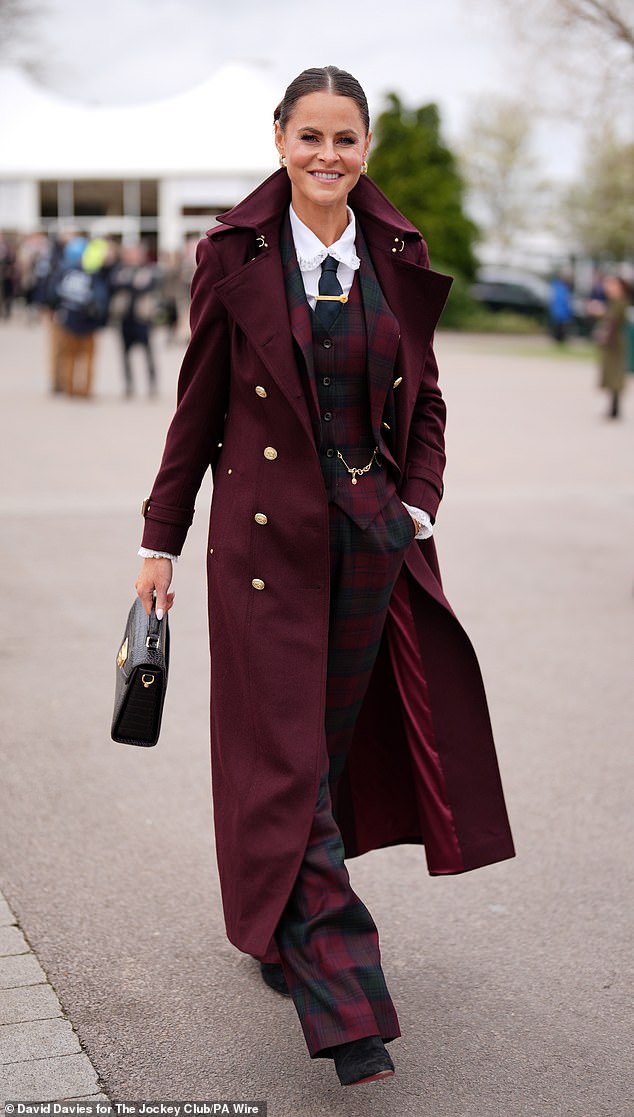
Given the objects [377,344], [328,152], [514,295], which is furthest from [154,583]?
[514,295]

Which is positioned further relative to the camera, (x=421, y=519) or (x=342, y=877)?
(x=421, y=519)

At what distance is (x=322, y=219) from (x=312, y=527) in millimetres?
659

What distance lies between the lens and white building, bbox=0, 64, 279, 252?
170 feet

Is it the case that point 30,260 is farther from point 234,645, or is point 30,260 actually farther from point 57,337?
point 234,645

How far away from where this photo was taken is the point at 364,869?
14.4ft

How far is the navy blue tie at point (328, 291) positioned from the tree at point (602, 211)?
6181 centimetres

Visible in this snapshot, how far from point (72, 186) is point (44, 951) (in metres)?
54.0

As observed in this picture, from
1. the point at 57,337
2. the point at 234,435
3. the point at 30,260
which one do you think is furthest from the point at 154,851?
the point at 30,260

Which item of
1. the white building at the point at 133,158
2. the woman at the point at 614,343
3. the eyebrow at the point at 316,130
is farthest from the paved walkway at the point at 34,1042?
the white building at the point at 133,158

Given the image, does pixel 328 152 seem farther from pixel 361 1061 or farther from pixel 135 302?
pixel 135 302

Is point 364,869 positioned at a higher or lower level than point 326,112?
lower

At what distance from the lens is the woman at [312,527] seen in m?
3.01

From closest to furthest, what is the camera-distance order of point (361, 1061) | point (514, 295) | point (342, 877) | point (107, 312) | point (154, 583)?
point (361, 1061), point (342, 877), point (154, 583), point (107, 312), point (514, 295)

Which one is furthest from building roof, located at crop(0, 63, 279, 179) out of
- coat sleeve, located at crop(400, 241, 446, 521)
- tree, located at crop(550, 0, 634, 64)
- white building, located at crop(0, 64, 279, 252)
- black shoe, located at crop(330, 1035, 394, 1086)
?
black shoe, located at crop(330, 1035, 394, 1086)
